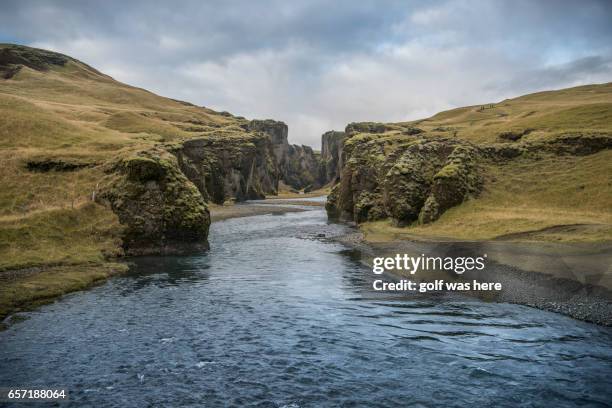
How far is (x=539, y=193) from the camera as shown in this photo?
61.8 m

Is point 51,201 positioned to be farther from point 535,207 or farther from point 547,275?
point 535,207

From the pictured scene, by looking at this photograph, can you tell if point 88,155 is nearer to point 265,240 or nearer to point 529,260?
point 265,240

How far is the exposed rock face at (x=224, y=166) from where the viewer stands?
136 m

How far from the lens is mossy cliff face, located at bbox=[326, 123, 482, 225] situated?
66.5m

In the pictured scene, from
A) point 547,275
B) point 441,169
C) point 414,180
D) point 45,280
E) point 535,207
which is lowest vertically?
point 45,280

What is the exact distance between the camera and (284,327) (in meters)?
27.5

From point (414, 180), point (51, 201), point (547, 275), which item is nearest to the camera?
point (547, 275)

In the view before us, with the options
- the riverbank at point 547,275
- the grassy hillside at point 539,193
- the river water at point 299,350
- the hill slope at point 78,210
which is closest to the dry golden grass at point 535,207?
the grassy hillside at point 539,193

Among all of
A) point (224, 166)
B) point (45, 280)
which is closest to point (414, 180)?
point (45, 280)

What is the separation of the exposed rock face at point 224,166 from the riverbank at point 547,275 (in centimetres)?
8966

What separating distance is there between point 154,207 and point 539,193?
5238 cm

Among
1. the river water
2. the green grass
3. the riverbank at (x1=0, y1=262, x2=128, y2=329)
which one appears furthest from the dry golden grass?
the riverbank at (x1=0, y1=262, x2=128, y2=329)

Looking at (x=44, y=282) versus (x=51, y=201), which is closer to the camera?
(x=44, y=282)

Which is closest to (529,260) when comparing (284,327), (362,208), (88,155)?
(284,327)
